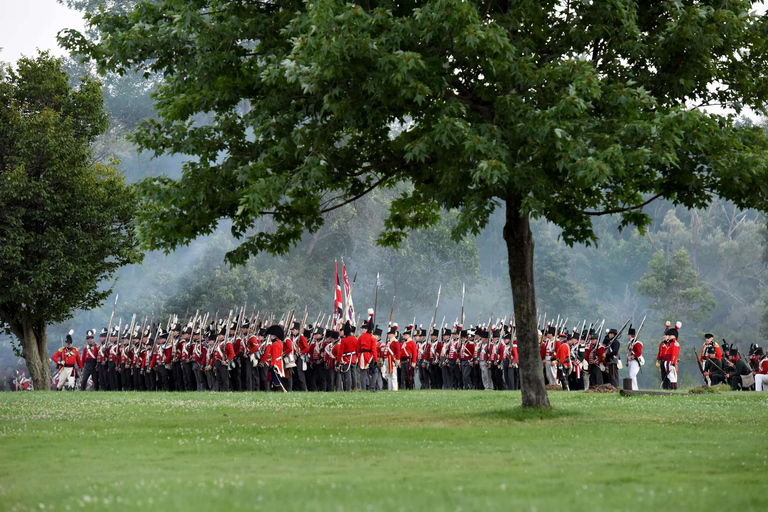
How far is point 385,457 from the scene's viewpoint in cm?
1191

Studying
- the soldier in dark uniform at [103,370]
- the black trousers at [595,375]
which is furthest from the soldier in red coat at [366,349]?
the soldier in dark uniform at [103,370]

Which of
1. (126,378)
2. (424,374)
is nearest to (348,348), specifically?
(424,374)

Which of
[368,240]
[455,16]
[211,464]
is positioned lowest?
[211,464]

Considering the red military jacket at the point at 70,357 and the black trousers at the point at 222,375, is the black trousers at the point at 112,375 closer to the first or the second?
the red military jacket at the point at 70,357

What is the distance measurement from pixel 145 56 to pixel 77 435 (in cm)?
612

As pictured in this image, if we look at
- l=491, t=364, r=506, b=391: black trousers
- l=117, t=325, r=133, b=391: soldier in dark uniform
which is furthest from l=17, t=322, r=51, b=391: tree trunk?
l=491, t=364, r=506, b=391: black trousers

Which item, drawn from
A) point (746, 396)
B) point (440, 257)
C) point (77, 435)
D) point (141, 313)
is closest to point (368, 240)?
point (440, 257)

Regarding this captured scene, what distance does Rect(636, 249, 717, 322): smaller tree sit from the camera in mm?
65312

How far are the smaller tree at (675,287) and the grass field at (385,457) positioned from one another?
45999 millimetres

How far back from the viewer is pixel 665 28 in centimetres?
1700

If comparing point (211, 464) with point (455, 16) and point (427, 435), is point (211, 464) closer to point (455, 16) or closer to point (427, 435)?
point (427, 435)

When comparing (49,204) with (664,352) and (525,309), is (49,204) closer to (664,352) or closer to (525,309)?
(525,309)

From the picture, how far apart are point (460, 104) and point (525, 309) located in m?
3.91

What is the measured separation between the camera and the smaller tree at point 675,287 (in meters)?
65.3
